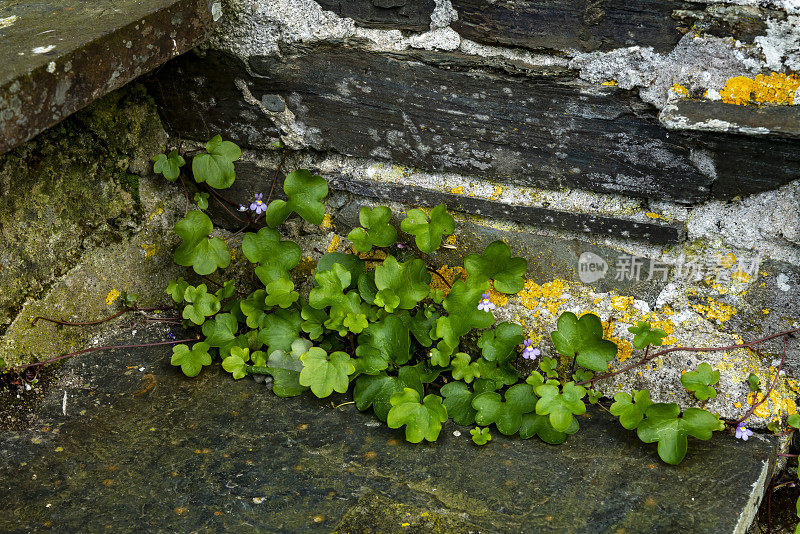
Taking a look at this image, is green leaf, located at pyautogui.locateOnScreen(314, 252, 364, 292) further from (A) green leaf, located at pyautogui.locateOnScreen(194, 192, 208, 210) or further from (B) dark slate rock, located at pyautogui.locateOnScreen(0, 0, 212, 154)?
(B) dark slate rock, located at pyautogui.locateOnScreen(0, 0, 212, 154)

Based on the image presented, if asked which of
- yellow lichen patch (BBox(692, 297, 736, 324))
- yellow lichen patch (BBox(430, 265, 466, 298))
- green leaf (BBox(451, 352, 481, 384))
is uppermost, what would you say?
yellow lichen patch (BBox(692, 297, 736, 324))

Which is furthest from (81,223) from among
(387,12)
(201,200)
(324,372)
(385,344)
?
(387,12)

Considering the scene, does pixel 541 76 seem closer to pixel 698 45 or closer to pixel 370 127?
pixel 698 45

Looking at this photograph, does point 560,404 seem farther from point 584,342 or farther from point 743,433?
point 743,433

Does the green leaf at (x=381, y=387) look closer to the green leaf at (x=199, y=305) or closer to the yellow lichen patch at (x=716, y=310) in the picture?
the green leaf at (x=199, y=305)

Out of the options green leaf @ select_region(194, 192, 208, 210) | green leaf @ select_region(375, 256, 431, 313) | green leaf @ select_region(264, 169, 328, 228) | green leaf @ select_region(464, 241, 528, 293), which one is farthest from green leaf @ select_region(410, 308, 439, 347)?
green leaf @ select_region(194, 192, 208, 210)

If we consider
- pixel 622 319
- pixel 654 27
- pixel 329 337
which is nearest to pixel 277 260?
pixel 329 337

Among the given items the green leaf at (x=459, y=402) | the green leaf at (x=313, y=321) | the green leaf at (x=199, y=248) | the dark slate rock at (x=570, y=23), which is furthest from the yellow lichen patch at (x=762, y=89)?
the green leaf at (x=199, y=248)
